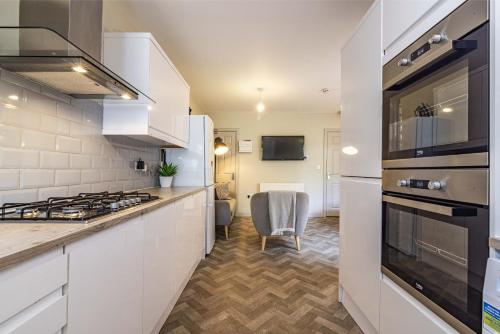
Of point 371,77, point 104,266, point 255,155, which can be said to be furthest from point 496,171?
point 255,155

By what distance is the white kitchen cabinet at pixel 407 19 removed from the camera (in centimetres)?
95

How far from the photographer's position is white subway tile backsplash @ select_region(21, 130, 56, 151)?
3.85 ft

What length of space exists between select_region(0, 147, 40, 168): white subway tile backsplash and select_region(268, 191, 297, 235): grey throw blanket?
2350 millimetres

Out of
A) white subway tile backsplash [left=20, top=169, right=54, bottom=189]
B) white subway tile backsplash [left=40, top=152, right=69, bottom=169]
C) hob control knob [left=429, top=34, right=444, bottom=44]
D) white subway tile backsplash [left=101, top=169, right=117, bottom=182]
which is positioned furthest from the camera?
white subway tile backsplash [left=101, top=169, right=117, bottom=182]

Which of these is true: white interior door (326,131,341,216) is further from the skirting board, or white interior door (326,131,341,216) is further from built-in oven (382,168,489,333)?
built-in oven (382,168,489,333)

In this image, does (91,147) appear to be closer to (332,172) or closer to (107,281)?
(107,281)

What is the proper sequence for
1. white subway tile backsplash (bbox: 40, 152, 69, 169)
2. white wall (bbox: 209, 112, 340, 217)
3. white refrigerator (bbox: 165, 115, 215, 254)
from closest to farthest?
white subway tile backsplash (bbox: 40, 152, 69, 169) < white refrigerator (bbox: 165, 115, 215, 254) < white wall (bbox: 209, 112, 340, 217)

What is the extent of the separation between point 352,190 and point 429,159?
0.76 m

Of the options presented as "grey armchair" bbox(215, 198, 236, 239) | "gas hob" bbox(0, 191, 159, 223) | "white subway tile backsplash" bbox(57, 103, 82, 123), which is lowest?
"grey armchair" bbox(215, 198, 236, 239)

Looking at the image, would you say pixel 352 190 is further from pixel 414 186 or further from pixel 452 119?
pixel 452 119

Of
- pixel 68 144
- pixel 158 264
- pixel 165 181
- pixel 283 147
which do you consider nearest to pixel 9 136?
pixel 68 144

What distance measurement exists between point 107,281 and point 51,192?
0.71 m

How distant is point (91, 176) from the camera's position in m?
1.65

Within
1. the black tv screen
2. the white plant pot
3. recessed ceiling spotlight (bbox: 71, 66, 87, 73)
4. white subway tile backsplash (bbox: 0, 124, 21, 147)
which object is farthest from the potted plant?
the black tv screen
